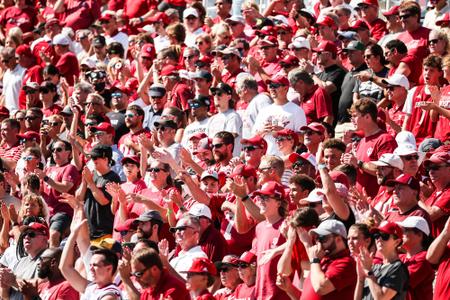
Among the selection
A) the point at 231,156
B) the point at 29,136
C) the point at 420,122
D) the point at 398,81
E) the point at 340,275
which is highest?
the point at 340,275

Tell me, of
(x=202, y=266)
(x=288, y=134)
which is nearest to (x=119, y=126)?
(x=288, y=134)

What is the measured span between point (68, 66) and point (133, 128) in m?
4.30

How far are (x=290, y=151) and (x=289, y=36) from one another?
3.90m

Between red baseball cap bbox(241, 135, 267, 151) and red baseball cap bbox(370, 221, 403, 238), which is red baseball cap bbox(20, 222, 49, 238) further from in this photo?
red baseball cap bbox(370, 221, 403, 238)

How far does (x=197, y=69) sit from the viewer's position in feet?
53.1

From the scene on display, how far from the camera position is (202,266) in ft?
34.9

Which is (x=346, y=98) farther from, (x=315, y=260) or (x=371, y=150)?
(x=315, y=260)

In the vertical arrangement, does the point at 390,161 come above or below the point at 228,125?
above

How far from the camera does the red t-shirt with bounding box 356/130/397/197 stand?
40.4 feet

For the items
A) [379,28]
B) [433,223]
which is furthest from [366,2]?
[433,223]

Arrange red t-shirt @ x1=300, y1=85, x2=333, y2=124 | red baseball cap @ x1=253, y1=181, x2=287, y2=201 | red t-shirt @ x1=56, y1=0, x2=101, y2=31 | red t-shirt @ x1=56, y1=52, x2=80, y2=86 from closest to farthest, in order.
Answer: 1. red baseball cap @ x1=253, y1=181, x2=287, y2=201
2. red t-shirt @ x1=300, y1=85, x2=333, y2=124
3. red t-shirt @ x1=56, y1=52, x2=80, y2=86
4. red t-shirt @ x1=56, y1=0, x2=101, y2=31

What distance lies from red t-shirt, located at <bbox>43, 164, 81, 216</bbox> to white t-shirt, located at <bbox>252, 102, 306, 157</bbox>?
2125 mm

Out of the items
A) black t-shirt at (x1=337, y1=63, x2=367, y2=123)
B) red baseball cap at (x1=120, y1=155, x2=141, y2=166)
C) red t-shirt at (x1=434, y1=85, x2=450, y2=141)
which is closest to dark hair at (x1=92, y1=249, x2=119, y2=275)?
red baseball cap at (x1=120, y1=155, x2=141, y2=166)

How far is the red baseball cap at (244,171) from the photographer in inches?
481
